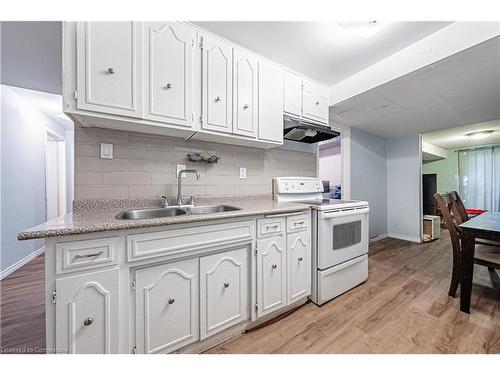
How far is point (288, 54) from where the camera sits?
5.76ft

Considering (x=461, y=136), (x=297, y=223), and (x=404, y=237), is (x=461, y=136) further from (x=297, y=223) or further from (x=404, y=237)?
(x=297, y=223)

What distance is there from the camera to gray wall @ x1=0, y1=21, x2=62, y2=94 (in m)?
1.39

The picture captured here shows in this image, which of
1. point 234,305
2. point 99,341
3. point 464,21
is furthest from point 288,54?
point 99,341

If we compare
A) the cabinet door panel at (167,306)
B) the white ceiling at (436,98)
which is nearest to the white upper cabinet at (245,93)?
the cabinet door panel at (167,306)

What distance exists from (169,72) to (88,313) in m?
1.40

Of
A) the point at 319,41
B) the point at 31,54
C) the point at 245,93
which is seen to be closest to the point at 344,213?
the point at 245,93

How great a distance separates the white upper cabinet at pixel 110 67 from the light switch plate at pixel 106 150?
1.15ft

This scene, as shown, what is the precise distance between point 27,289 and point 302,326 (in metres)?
2.61

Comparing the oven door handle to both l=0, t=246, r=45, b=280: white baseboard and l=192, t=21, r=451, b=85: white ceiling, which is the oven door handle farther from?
l=0, t=246, r=45, b=280: white baseboard

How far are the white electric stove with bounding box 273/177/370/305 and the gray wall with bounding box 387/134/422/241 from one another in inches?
91.8

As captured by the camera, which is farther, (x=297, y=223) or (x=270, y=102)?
(x=270, y=102)

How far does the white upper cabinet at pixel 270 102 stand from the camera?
68.1 inches

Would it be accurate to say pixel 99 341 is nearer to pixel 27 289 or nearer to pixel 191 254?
pixel 191 254

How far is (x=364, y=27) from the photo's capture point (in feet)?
4.56
